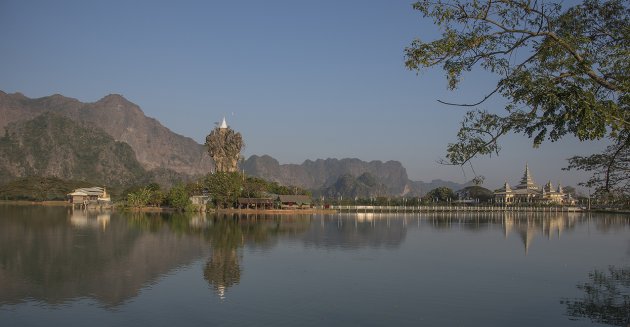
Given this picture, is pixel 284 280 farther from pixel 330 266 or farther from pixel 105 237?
pixel 105 237

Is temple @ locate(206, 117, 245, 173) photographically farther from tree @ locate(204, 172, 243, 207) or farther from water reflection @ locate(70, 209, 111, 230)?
water reflection @ locate(70, 209, 111, 230)

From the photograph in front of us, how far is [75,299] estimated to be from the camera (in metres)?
19.3

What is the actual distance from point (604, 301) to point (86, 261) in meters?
24.1

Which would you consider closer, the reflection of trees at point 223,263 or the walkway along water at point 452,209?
the reflection of trees at point 223,263

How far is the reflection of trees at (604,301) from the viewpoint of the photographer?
59.8 ft

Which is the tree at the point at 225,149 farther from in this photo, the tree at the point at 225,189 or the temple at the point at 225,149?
the tree at the point at 225,189

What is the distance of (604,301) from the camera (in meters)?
20.7

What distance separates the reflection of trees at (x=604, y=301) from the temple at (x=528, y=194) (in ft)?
413

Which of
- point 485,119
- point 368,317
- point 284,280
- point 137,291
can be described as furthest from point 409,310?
point 137,291

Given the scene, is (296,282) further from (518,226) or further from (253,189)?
(253,189)

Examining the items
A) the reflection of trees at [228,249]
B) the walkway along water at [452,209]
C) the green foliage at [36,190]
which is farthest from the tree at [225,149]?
the reflection of trees at [228,249]

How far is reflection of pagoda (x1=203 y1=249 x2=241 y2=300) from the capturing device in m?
22.6

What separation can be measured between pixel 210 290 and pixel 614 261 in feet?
85.6

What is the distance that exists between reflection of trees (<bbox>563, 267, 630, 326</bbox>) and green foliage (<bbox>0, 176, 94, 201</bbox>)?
425ft
